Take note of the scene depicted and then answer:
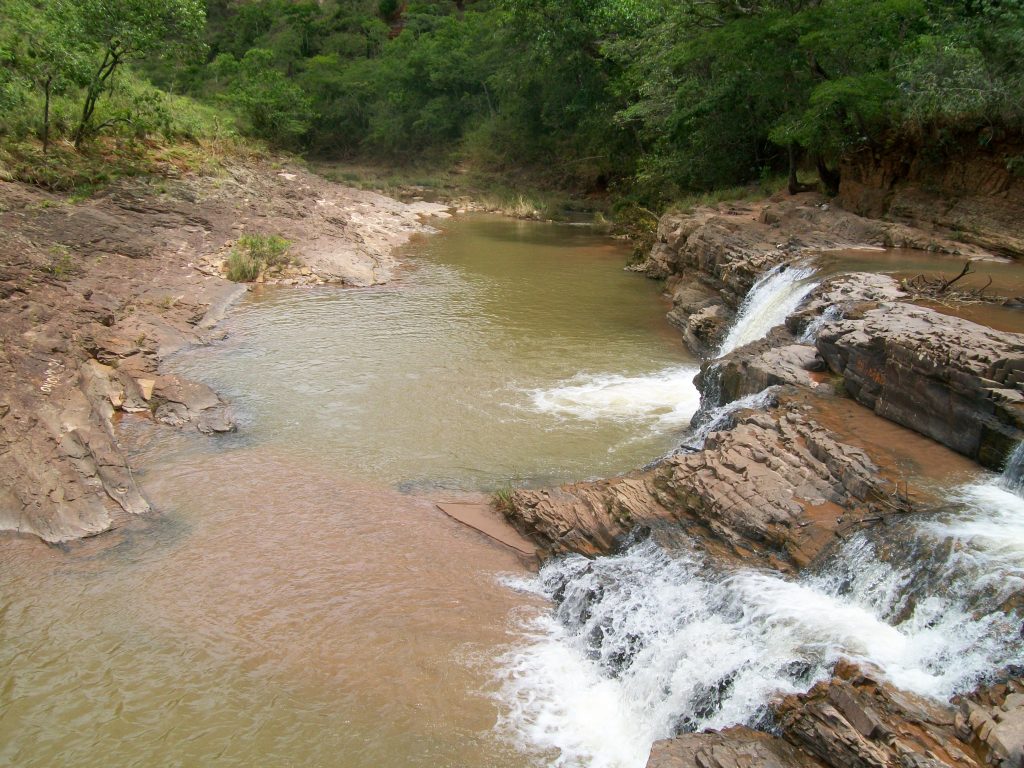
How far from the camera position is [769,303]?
13.3 metres

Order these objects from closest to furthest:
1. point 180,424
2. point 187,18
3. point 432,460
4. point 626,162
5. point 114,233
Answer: point 432,460, point 180,424, point 114,233, point 187,18, point 626,162

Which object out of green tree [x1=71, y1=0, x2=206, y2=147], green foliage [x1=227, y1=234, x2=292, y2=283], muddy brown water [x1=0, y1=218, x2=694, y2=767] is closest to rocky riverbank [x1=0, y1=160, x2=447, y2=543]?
green foliage [x1=227, y1=234, x2=292, y2=283]

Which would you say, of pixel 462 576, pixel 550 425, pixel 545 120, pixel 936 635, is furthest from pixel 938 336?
pixel 545 120

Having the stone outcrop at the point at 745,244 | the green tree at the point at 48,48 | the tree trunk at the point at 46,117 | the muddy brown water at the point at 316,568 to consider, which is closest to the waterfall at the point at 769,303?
the stone outcrop at the point at 745,244

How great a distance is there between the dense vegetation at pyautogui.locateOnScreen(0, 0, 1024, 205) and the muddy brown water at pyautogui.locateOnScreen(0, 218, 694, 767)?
7.25 metres

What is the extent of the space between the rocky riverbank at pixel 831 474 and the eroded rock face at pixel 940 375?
18 mm

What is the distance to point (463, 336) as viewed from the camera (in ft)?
50.3

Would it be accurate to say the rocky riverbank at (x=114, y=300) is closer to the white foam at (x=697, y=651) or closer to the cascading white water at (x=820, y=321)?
the white foam at (x=697, y=651)

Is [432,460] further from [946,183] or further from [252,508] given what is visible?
[946,183]

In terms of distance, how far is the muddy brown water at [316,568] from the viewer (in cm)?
586

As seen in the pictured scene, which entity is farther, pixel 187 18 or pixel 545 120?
pixel 545 120

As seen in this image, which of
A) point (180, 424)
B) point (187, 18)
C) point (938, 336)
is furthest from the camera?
point (187, 18)

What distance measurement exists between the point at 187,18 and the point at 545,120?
16.5 metres

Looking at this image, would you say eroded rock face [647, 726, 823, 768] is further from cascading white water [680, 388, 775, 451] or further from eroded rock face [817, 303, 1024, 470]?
cascading white water [680, 388, 775, 451]
